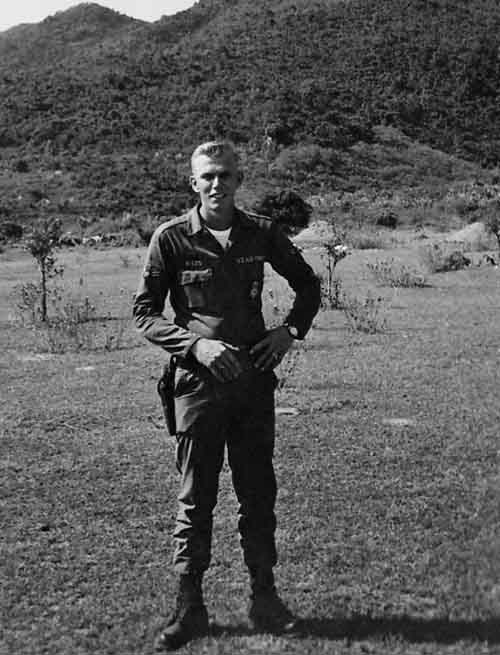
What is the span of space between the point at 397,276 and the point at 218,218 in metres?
12.1

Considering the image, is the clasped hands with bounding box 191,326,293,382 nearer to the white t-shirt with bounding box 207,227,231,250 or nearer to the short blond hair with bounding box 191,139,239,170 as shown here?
the white t-shirt with bounding box 207,227,231,250

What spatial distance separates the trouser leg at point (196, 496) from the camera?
3.39m

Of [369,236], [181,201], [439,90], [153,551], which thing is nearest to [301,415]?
[153,551]

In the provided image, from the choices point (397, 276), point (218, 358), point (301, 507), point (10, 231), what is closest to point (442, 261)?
point (397, 276)

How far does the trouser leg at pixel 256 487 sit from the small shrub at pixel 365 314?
6.92 m

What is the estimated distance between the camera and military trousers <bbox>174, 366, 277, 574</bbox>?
133 inches

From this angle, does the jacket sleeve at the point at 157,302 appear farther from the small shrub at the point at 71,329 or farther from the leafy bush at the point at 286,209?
the leafy bush at the point at 286,209

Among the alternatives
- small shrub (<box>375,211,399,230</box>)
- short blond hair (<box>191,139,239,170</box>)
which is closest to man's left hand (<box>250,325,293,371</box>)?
short blond hair (<box>191,139,239,170</box>)

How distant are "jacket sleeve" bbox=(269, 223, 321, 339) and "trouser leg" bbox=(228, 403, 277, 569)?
1.18 ft

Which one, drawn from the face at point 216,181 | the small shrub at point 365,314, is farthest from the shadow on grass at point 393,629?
the small shrub at point 365,314

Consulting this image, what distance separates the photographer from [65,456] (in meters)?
5.95

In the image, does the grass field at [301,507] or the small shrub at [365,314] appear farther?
the small shrub at [365,314]

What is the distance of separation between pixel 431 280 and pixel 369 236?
26.2ft

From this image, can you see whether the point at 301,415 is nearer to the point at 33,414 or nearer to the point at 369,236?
the point at 33,414
